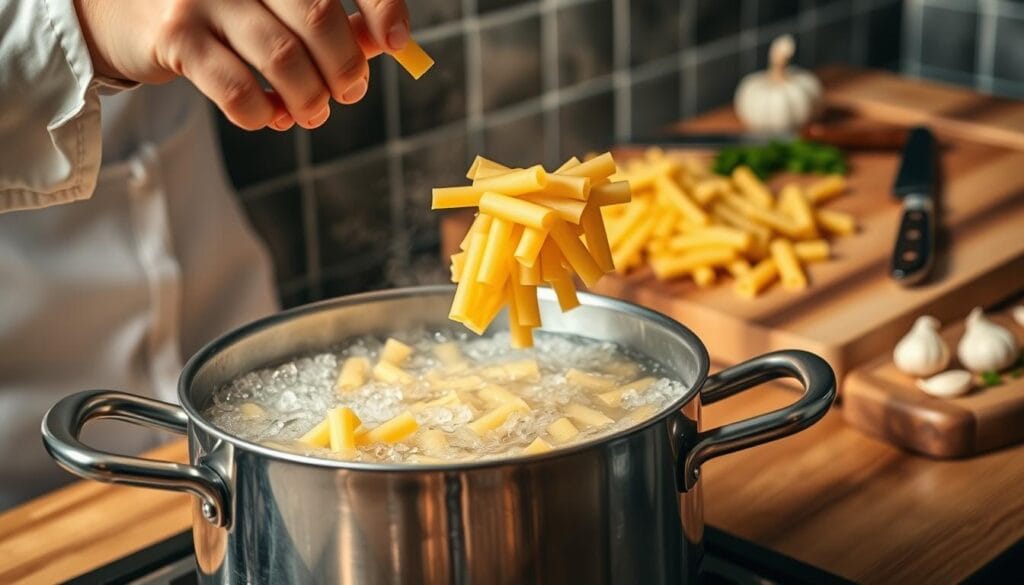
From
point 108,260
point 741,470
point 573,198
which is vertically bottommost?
point 741,470

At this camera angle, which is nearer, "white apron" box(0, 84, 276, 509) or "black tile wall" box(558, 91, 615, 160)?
"white apron" box(0, 84, 276, 509)

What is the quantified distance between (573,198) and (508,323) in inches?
8.3

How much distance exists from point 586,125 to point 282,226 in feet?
1.80

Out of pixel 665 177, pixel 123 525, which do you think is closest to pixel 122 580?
pixel 123 525

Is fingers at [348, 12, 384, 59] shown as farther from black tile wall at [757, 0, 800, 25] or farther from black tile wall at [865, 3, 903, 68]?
black tile wall at [865, 3, 903, 68]

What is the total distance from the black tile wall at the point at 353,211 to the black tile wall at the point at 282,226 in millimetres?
32

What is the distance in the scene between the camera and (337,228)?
1.84 metres

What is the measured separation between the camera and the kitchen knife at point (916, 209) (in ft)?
4.87

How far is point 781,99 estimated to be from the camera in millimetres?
1983

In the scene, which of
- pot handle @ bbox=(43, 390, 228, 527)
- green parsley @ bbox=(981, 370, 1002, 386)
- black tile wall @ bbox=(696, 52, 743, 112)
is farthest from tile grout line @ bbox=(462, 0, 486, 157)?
pot handle @ bbox=(43, 390, 228, 527)

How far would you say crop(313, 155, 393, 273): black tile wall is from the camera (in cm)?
182

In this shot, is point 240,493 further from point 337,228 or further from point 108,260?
point 337,228

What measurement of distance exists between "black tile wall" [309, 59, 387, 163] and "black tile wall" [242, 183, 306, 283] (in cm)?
6

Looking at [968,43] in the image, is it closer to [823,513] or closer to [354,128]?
[354,128]
